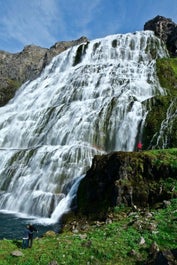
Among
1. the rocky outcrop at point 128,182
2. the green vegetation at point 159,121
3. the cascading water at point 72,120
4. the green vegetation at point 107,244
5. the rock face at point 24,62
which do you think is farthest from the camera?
the rock face at point 24,62

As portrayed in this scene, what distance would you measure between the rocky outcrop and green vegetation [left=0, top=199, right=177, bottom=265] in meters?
4.46

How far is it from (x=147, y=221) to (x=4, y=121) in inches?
1783

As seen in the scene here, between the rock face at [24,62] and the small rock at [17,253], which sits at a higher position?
the rock face at [24,62]

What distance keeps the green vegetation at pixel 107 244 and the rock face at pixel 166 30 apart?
64529 mm

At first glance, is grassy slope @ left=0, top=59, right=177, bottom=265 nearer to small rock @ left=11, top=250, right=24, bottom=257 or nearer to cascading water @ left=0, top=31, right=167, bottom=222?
small rock @ left=11, top=250, right=24, bottom=257

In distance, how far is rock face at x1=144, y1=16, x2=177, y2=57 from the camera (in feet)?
264

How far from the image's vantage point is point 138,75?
6072 cm

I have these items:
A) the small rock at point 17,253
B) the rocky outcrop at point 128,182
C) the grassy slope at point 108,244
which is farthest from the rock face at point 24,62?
the small rock at point 17,253

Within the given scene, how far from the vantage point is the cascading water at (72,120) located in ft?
121

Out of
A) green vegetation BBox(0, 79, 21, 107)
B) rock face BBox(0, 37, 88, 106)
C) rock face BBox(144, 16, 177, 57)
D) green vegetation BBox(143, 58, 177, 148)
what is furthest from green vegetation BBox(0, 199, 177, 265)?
rock face BBox(0, 37, 88, 106)

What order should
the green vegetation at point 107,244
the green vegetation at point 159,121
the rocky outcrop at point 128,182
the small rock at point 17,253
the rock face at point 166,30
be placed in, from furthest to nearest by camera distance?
the rock face at point 166,30 < the green vegetation at point 159,121 < the rocky outcrop at point 128,182 < the small rock at point 17,253 < the green vegetation at point 107,244

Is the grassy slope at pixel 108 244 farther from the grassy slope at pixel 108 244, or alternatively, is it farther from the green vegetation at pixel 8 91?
the green vegetation at pixel 8 91

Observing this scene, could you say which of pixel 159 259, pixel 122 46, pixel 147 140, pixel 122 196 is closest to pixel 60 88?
pixel 122 46

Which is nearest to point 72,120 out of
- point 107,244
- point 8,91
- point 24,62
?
point 107,244
